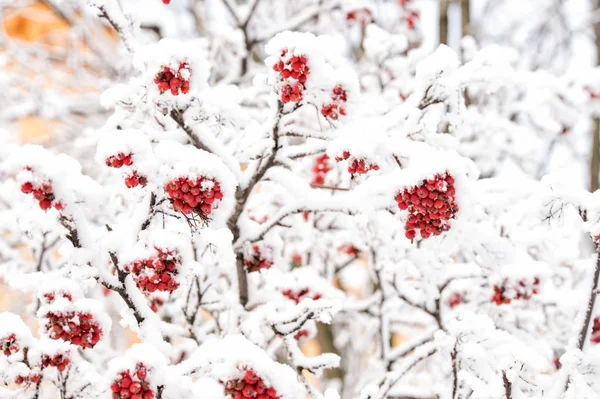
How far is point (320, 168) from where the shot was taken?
3.56 meters

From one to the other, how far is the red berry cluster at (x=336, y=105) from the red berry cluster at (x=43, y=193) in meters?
1.20

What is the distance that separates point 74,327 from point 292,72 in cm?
137

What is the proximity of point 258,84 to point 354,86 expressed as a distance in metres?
0.48

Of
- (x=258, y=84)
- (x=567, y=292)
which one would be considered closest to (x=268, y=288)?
(x=258, y=84)

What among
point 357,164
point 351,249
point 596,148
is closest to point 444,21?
point 596,148

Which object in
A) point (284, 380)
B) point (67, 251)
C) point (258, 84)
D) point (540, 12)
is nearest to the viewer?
point (284, 380)

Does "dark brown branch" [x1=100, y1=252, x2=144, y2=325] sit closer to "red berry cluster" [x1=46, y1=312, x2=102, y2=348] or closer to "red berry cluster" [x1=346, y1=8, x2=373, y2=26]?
"red berry cluster" [x1=46, y1=312, x2=102, y2=348]

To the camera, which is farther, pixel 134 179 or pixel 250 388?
pixel 134 179

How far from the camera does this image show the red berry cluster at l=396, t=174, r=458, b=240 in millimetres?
2004

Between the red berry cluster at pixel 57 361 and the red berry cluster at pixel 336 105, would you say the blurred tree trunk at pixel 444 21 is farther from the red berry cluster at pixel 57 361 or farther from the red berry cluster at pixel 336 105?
the red berry cluster at pixel 57 361

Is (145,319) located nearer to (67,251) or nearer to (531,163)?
(67,251)

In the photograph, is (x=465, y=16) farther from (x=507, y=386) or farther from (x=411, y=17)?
(x=507, y=386)

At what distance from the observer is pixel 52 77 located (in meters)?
6.62

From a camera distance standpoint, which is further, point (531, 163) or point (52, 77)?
point (52, 77)
